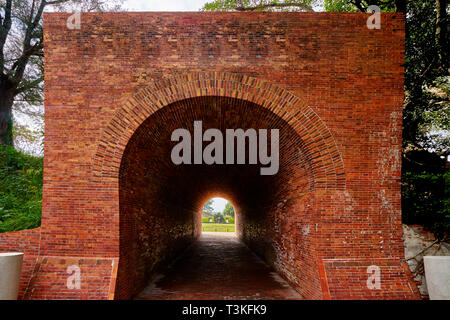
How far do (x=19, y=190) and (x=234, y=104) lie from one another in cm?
786

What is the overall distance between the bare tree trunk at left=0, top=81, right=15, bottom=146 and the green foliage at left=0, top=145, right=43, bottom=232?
7.55 ft

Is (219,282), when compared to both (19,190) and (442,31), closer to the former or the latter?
(19,190)

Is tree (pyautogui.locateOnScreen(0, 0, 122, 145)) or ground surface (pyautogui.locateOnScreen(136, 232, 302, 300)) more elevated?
tree (pyautogui.locateOnScreen(0, 0, 122, 145))

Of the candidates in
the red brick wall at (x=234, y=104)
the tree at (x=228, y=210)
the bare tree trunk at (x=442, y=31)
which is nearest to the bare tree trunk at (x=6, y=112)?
the red brick wall at (x=234, y=104)

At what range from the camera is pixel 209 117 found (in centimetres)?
615

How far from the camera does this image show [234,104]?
5609 millimetres

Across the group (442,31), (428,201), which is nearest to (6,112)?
(428,201)

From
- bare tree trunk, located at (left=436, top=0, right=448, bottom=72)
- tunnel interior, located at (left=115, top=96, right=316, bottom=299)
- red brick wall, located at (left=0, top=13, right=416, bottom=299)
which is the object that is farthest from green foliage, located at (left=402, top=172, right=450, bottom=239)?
bare tree trunk, located at (left=436, top=0, right=448, bottom=72)

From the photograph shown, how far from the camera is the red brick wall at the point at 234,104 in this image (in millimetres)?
5129

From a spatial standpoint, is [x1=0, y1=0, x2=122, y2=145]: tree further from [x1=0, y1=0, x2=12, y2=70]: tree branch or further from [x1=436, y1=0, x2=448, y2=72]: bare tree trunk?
[x1=436, y1=0, x2=448, y2=72]: bare tree trunk

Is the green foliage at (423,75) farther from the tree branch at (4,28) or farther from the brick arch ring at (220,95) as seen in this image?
the tree branch at (4,28)

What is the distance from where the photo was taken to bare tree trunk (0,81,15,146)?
12.0m

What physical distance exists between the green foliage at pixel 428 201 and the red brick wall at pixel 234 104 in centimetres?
101
